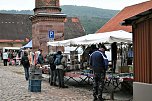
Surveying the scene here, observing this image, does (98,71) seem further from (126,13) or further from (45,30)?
(126,13)

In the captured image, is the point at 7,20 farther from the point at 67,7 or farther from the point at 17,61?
the point at 67,7

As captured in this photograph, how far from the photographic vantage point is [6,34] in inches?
2498

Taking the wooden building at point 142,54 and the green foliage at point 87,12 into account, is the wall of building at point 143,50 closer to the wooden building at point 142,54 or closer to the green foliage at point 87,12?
the wooden building at point 142,54

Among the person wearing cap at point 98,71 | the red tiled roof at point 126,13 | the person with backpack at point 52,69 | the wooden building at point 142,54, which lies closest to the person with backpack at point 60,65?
the person with backpack at point 52,69

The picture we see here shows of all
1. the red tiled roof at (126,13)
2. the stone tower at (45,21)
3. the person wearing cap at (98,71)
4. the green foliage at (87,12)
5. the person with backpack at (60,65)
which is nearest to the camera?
the person wearing cap at (98,71)

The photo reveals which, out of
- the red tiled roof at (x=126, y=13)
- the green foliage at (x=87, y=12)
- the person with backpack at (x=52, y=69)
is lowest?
the person with backpack at (x=52, y=69)

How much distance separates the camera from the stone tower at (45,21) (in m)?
24.9

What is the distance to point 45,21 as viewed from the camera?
990 inches

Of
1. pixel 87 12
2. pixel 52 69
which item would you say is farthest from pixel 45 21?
pixel 87 12

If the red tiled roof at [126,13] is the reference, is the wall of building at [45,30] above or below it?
below

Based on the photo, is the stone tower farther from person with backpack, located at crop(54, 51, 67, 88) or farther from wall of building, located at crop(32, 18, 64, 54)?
person with backpack, located at crop(54, 51, 67, 88)

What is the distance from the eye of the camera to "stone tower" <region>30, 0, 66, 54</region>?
81.7 feet

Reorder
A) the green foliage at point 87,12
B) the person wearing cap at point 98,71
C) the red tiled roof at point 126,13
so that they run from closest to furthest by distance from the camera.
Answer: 1. the person wearing cap at point 98,71
2. the red tiled roof at point 126,13
3. the green foliage at point 87,12

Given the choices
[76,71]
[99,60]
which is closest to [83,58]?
[76,71]
